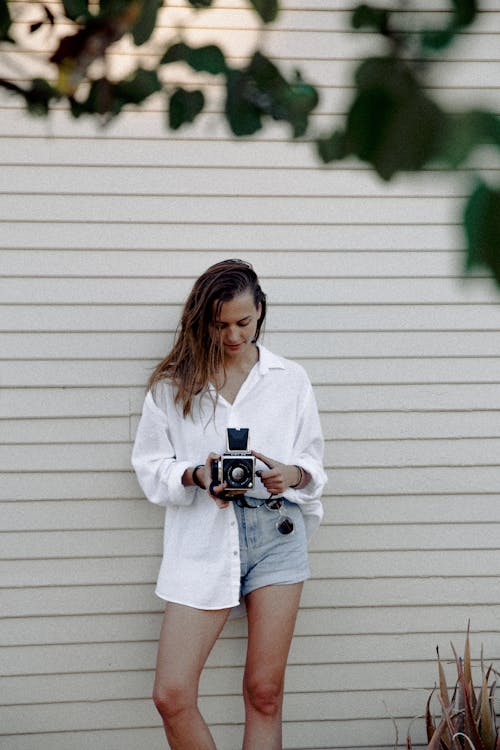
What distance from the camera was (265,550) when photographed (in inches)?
125

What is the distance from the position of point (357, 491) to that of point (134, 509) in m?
0.81

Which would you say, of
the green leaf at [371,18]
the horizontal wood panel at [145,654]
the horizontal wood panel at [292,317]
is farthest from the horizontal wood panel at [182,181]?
the green leaf at [371,18]

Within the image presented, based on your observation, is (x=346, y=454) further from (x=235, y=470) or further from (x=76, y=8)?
(x=76, y=8)

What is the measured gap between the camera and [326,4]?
353 cm

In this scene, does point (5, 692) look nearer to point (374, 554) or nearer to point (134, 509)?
point (134, 509)

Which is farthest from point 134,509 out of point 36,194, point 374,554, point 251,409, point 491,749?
point 491,749

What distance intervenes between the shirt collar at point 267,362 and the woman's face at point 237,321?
10 cm

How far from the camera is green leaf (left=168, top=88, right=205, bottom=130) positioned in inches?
55.8

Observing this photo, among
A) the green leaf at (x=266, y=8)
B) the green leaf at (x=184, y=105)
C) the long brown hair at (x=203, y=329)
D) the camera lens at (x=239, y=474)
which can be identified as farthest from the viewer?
the long brown hair at (x=203, y=329)

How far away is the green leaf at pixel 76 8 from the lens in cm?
128

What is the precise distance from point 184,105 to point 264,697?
2.32 metres

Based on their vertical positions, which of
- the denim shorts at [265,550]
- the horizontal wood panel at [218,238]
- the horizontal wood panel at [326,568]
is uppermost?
the horizontal wood panel at [218,238]

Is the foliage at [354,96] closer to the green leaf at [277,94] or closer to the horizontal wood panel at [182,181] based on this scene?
the green leaf at [277,94]

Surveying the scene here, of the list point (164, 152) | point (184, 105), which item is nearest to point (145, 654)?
point (164, 152)
